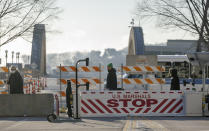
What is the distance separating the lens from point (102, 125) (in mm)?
13062

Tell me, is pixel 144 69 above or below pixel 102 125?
above

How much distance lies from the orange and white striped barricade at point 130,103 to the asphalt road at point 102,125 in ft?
2.16

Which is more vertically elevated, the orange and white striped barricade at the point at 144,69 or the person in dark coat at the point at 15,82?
the orange and white striped barricade at the point at 144,69

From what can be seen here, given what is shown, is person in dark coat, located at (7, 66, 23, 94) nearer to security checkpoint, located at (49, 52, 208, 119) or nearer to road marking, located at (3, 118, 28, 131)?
road marking, located at (3, 118, 28, 131)

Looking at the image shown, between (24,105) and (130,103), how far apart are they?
4.08 m

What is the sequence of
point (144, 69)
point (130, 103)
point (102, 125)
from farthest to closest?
point (144, 69) → point (130, 103) → point (102, 125)

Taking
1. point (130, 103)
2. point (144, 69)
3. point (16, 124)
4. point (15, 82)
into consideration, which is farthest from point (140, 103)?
point (144, 69)

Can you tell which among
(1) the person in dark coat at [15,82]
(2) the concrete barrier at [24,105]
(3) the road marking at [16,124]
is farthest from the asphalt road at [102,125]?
(1) the person in dark coat at [15,82]

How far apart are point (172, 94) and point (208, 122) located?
2.44m

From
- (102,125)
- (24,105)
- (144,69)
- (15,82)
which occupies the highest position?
(144,69)

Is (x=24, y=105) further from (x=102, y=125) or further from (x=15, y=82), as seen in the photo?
(x=102, y=125)

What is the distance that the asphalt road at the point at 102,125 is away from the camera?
39.9 feet

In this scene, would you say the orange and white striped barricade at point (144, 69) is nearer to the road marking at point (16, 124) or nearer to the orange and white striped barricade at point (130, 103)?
the orange and white striped barricade at point (130, 103)

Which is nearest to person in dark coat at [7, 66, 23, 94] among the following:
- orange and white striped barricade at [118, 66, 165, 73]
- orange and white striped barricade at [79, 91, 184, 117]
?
orange and white striped barricade at [79, 91, 184, 117]
